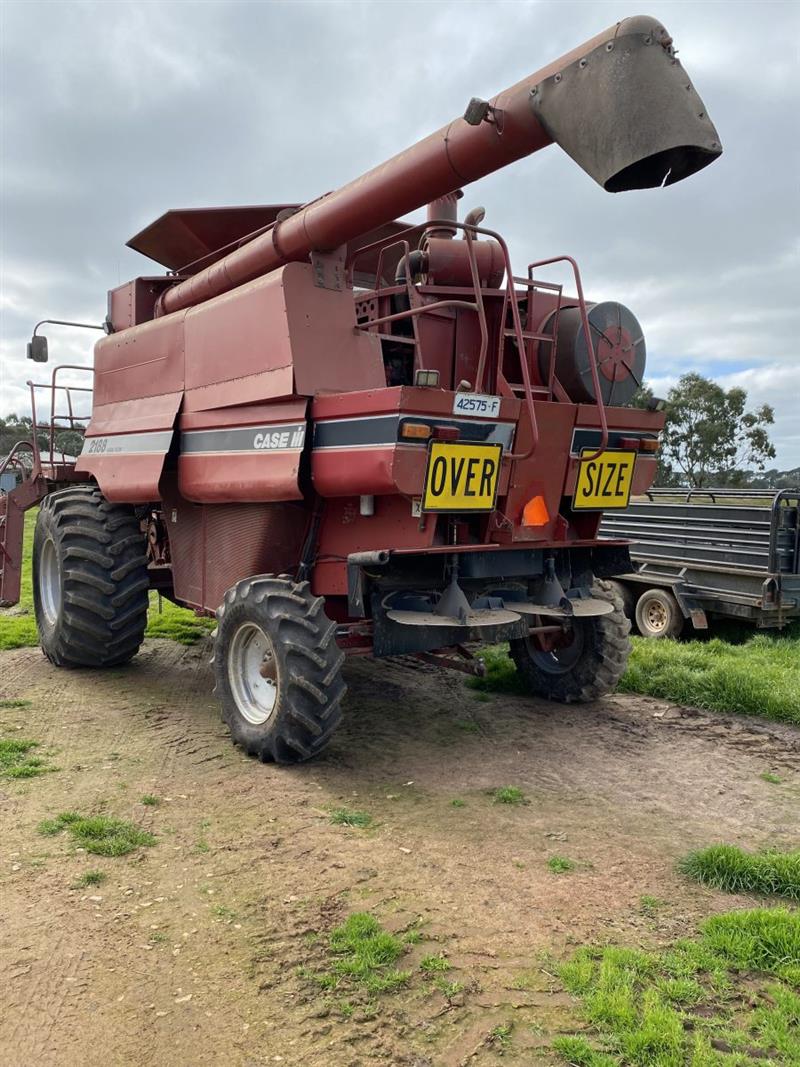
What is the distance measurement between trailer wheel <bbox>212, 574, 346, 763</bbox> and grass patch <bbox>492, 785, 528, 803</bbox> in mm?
949

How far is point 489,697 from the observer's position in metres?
6.63

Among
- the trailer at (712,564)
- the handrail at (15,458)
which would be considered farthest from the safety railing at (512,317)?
the handrail at (15,458)

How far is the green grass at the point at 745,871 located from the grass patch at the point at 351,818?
1.44 meters

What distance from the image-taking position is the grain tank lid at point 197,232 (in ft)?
22.5

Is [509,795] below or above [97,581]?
below

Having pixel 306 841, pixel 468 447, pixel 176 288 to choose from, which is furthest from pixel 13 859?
pixel 176 288

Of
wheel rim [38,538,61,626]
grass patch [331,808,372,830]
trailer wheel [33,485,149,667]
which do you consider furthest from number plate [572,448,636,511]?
wheel rim [38,538,61,626]

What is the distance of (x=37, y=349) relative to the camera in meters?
7.94

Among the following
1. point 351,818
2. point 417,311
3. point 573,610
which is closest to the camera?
point 351,818

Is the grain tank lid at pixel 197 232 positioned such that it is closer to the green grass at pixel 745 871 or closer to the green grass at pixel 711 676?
the green grass at pixel 711 676

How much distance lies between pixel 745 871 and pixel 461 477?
2.34 m

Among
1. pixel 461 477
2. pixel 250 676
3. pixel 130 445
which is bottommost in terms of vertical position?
pixel 250 676

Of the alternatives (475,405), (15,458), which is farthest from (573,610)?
(15,458)

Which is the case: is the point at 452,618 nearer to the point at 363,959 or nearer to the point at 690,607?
the point at 363,959
